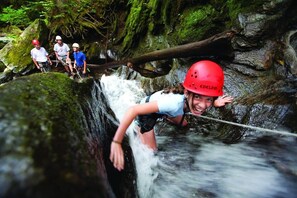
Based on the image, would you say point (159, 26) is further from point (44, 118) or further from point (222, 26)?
point (44, 118)

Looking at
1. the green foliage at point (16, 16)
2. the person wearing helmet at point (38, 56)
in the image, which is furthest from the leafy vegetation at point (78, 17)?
the person wearing helmet at point (38, 56)

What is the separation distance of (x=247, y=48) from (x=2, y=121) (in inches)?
207

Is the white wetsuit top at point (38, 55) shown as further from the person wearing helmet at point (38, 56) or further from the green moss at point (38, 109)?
the green moss at point (38, 109)

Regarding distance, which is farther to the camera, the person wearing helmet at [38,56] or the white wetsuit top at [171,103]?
the person wearing helmet at [38,56]

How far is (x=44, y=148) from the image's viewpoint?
5.54 ft

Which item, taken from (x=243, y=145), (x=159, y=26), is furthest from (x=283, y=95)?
(x=159, y=26)

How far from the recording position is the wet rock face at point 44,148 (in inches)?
57.7

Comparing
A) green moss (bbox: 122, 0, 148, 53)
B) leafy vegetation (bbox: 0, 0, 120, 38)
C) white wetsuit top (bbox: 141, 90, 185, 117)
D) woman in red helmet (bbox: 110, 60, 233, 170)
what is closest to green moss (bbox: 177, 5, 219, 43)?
green moss (bbox: 122, 0, 148, 53)

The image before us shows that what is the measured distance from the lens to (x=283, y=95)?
16.0 ft

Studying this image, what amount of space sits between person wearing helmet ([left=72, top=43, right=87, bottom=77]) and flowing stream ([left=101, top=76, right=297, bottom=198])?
20.7 ft

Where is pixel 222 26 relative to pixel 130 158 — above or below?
above

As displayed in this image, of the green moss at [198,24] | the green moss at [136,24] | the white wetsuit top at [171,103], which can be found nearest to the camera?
the white wetsuit top at [171,103]

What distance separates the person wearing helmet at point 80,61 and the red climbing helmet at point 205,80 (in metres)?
7.92

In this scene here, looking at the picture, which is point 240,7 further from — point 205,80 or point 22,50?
point 22,50
